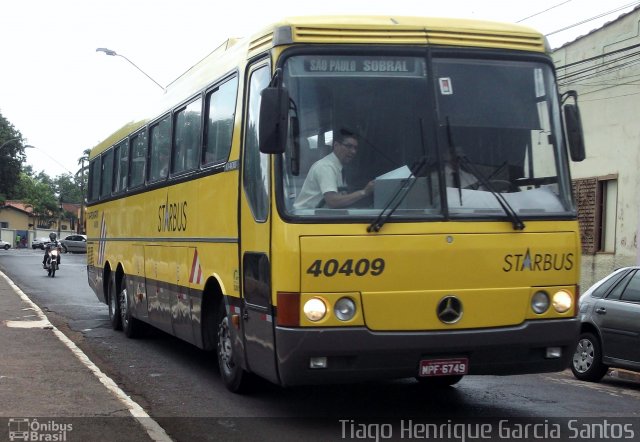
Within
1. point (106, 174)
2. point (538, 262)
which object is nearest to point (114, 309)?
point (106, 174)

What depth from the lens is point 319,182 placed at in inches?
278

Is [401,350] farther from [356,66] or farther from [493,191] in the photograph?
[356,66]

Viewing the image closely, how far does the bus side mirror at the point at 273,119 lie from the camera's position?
22.7ft

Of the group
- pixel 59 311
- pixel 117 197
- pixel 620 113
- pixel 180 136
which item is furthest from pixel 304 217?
pixel 620 113

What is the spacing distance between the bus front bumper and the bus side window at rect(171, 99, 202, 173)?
3674 mm

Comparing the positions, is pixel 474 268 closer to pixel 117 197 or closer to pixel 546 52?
pixel 546 52

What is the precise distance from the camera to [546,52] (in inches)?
306

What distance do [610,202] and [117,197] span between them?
12009mm

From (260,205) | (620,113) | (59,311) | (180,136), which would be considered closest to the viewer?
(260,205)

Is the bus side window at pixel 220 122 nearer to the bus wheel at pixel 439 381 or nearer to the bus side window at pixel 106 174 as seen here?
the bus wheel at pixel 439 381

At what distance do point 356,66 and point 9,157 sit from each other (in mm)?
68211

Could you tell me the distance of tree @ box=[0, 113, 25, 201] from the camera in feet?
232

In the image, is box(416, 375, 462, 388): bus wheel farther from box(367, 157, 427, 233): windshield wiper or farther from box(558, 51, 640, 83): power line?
box(558, 51, 640, 83): power line

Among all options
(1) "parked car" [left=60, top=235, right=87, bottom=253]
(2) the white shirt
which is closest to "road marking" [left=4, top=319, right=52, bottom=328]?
(2) the white shirt
